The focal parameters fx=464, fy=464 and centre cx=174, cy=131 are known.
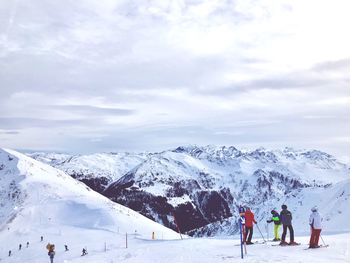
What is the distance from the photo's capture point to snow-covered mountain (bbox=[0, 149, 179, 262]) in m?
49.2

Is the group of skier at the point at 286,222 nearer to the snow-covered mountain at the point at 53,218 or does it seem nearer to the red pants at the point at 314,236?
the red pants at the point at 314,236

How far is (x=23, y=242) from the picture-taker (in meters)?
53.1

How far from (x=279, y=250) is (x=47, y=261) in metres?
21.5

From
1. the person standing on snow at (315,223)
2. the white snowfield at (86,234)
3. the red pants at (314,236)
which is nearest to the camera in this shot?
the person standing on snow at (315,223)

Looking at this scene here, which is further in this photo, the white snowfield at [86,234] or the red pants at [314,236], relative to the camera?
the white snowfield at [86,234]

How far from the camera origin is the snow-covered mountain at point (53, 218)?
49.2m

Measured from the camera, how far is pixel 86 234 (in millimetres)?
52938

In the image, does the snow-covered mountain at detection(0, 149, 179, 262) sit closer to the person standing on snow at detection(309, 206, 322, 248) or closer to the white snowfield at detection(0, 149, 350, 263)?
the white snowfield at detection(0, 149, 350, 263)

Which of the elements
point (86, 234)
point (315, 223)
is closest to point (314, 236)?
point (315, 223)

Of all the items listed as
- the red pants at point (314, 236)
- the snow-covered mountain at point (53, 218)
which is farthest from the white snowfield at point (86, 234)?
the red pants at point (314, 236)

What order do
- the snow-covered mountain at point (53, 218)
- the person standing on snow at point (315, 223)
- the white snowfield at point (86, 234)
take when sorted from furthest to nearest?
the snow-covered mountain at point (53, 218) → the white snowfield at point (86, 234) → the person standing on snow at point (315, 223)

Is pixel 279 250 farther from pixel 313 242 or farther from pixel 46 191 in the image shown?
pixel 46 191

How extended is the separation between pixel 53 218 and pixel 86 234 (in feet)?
61.1

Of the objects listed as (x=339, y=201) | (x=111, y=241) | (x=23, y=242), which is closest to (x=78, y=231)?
(x=23, y=242)
